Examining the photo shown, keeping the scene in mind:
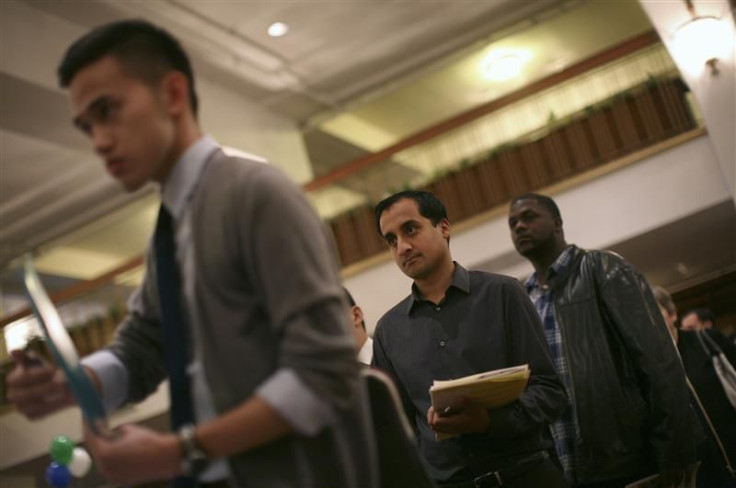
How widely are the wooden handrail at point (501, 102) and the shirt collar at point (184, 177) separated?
794 centimetres

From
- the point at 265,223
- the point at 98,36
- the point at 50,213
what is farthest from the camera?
the point at 50,213

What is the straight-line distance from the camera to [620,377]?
3.12m

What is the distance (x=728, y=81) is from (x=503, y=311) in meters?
5.68

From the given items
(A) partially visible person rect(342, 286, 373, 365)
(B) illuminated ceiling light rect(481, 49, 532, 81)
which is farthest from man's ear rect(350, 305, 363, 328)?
(B) illuminated ceiling light rect(481, 49, 532, 81)

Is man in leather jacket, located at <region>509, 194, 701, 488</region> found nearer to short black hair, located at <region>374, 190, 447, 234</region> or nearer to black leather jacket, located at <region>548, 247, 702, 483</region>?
black leather jacket, located at <region>548, 247, 702, 483</region>

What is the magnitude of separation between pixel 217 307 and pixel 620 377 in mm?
2297

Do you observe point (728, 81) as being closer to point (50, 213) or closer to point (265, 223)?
point (265, 223)

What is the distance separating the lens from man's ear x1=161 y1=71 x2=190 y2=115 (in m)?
1.38

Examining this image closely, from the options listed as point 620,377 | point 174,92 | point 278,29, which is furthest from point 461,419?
point 278,29

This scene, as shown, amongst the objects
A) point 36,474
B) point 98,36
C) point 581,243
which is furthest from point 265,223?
point 36,474

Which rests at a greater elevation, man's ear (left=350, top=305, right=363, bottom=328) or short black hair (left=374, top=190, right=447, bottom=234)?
short black hair (left=374, top=190, right=447, bottom=234)

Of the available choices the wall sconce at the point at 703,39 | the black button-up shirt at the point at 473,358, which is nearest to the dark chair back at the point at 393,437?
the black button-up shirt at the point at 473,358

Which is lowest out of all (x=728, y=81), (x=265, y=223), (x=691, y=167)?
(x=265, y=223)

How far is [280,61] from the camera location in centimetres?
1058
